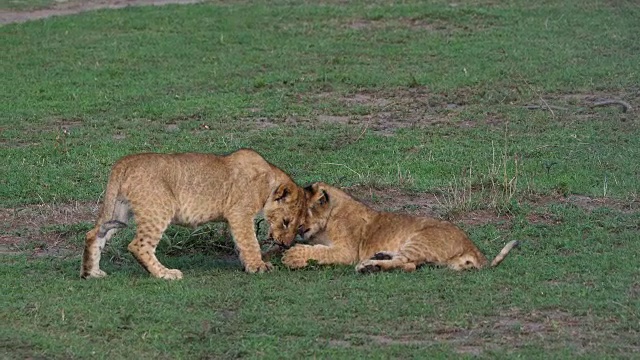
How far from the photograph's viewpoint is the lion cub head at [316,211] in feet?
28.5

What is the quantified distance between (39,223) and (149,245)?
6.11 feet

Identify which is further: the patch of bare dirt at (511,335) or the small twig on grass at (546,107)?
the small twig on grass at (546,107)

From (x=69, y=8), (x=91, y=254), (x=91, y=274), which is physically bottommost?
(x=69, y=8)

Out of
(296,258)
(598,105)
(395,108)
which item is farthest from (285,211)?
(598,105)

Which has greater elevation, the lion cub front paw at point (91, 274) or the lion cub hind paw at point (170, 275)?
the lion cub front paw at point (91, 274)

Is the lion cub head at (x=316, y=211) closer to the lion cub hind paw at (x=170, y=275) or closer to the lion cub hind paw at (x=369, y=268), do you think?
the lion cub hind paw at (x=369, y=268)

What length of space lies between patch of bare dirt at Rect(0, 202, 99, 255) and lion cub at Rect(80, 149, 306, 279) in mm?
1101

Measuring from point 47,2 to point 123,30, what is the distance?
2812mm

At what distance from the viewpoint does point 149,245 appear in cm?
808

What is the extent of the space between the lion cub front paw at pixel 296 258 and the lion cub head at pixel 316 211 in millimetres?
319

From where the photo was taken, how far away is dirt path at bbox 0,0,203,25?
18516 millimetres

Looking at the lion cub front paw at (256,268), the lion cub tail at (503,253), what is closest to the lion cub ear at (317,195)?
the lion cub front paw at (256,268)

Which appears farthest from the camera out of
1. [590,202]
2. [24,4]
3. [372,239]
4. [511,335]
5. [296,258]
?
[24,4]

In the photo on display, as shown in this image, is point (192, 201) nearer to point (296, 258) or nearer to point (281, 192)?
point (281, 192)
